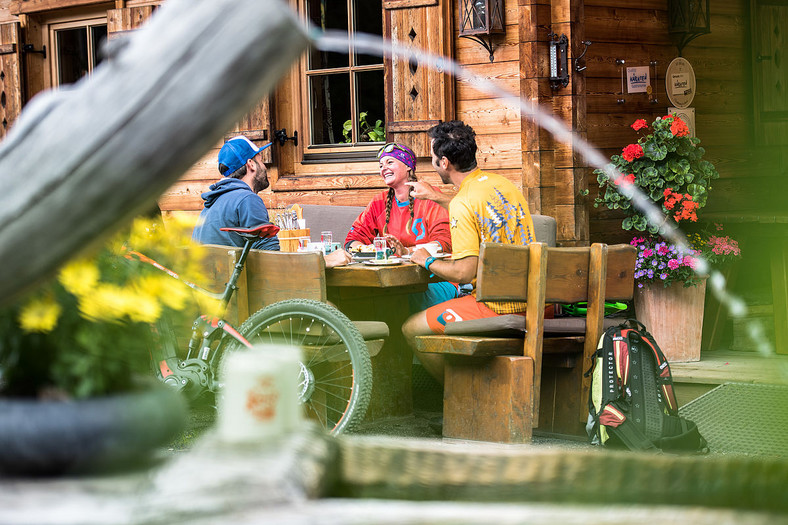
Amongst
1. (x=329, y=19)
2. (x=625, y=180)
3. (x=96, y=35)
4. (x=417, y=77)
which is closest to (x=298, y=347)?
(x=625, y=180)

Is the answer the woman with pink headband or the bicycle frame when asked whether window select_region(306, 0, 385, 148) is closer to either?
the woman with pink headband

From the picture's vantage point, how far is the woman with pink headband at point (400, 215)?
507 centimetres

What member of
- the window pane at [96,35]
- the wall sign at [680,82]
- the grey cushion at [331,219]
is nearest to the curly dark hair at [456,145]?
the grey cushion at [331,219]

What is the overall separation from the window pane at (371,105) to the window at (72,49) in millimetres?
2559

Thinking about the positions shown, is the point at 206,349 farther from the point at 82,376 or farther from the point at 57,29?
the point at 57,29

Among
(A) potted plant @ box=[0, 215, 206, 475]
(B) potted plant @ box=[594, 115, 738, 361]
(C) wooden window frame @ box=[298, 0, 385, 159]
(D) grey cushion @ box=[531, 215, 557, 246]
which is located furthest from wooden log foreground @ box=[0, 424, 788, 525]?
(C) wooden window frame @ box=[298, 0, 385, 159]

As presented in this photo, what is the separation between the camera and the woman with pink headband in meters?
5.07

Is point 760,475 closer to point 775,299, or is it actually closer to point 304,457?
point 304,457

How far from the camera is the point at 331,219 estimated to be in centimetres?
641

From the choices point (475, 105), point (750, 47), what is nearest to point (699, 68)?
point (750, 47)

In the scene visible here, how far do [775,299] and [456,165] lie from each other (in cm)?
231

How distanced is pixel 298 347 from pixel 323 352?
0.66ft

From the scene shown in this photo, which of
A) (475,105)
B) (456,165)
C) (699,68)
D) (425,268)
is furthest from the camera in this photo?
(699,68)

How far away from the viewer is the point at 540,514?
3.05 ft
